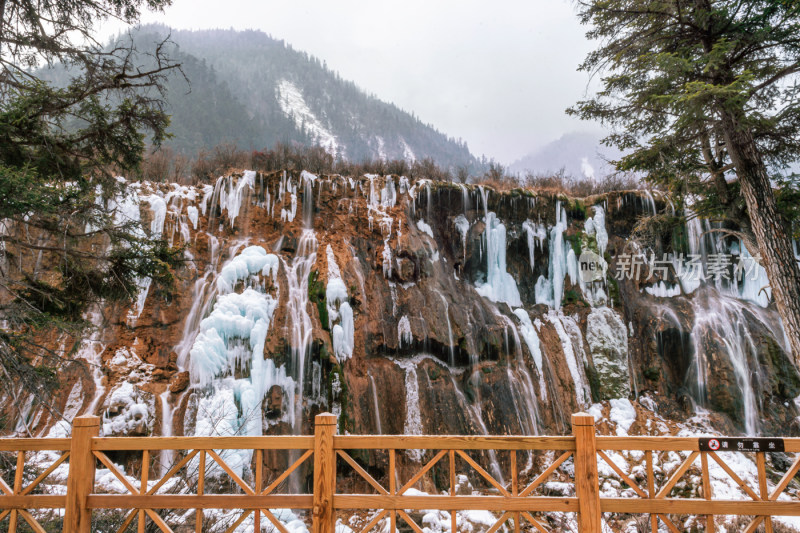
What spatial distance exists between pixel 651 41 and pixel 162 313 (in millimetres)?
11271

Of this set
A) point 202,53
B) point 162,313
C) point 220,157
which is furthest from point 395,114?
point 162,313

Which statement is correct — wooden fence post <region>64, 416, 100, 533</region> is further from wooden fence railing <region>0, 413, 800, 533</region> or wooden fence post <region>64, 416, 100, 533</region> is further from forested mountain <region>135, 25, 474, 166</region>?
forested mountain <region>135, 25, 474, 166</region>

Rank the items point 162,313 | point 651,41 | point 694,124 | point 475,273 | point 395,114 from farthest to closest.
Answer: point 395,114
point 475,273
point 162,313
point 651,41
point 694,124

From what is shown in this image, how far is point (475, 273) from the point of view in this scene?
1275cm

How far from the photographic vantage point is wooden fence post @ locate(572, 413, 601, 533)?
3178 millimetres

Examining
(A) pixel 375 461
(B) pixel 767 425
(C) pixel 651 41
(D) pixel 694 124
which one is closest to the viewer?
(D) pixel 694 124

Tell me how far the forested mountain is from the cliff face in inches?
1062

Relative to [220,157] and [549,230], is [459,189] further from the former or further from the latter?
[220,157]

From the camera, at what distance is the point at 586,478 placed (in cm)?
321

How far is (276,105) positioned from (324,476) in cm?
5980

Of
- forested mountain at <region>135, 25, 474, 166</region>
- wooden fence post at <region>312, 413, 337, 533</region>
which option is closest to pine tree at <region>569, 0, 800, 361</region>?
wooden fence post at <region>312, 413, 337, 533</region>

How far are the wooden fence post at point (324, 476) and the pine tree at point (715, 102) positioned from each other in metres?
6.28
